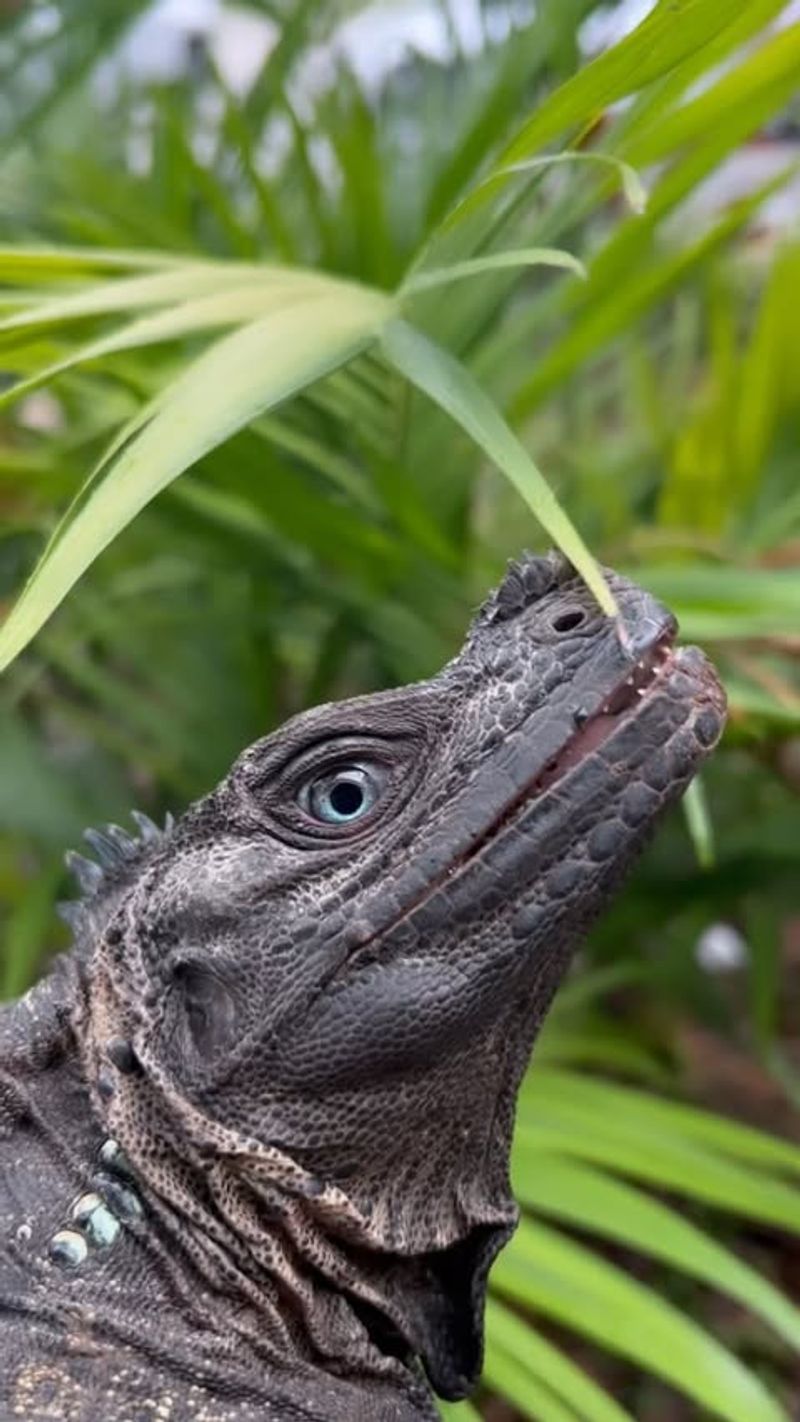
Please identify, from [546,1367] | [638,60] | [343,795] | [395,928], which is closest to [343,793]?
[343,795]

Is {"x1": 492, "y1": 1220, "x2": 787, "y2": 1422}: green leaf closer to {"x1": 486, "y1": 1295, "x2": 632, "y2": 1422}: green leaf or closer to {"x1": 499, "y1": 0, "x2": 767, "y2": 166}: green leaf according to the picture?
{"x1": 486, "y1": 1295, "x2": 632, "y2": 1422}: green leaf

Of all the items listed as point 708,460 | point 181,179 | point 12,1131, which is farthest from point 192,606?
point 12,1131

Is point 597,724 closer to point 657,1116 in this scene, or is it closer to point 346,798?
point 346,798

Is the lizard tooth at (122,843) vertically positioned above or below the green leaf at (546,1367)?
above

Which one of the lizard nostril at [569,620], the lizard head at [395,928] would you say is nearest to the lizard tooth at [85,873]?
the lizard head at [395,928]

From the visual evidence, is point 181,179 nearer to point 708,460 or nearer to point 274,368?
point 708,460

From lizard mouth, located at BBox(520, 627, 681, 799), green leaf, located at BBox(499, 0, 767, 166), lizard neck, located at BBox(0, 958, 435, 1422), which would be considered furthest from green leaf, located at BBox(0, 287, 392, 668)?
lizard neck, located at BBox(0, 958, 435, 1422)

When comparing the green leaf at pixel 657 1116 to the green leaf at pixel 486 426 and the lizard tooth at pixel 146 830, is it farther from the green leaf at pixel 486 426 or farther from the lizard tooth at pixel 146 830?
Answer: the green leaf at pixel 486 426
